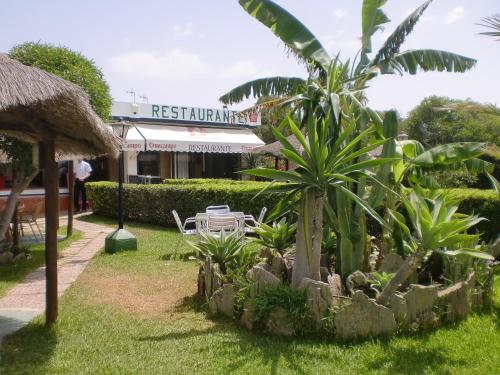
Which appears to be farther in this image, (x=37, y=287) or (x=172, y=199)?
(x=172, y=199)

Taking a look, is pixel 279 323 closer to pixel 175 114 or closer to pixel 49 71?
pixel 49 71

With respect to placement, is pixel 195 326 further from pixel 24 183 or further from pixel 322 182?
pixel 24 183

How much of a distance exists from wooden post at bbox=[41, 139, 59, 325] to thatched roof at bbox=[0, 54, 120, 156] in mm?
271

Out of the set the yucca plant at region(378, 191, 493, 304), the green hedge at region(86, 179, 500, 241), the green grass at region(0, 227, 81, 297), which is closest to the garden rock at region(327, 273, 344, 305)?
the yucca plant at region(378, 191, 493, 304)

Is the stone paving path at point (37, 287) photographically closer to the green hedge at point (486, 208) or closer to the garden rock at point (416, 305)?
the garden rock at point (416, 305)

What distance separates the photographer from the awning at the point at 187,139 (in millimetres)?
21312

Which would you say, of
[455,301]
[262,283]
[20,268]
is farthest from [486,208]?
[20,268]

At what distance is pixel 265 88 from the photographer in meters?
8.51

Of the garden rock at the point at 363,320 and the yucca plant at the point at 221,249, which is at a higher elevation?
the yucca plant at the point at 221,249

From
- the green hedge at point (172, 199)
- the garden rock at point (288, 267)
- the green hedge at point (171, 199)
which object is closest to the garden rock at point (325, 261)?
the garden rock at point (288, 267)

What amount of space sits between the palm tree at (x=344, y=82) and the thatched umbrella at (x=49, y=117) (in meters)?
2.48

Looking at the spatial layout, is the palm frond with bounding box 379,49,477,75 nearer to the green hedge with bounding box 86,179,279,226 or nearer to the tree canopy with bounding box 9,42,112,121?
the green hedge with bounding box 86,179,279,226

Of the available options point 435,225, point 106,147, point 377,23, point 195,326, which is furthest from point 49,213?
point 377,23

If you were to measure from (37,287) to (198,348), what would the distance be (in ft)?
13.5
